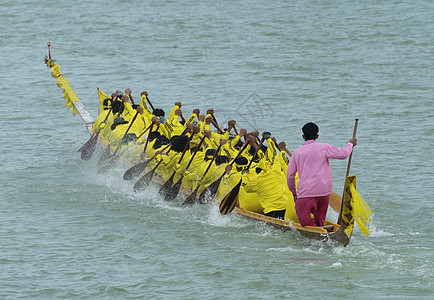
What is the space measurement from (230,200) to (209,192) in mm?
1023

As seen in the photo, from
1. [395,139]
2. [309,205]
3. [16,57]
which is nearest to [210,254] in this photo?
[309,205]

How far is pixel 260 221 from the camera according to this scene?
536 inches

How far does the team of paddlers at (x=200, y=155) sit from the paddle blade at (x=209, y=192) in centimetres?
2

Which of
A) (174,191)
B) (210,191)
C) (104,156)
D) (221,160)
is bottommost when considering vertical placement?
(174,191)

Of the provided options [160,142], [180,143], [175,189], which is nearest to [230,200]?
[175,189]

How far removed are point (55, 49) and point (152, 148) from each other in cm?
1605

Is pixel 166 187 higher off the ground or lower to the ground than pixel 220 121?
lower

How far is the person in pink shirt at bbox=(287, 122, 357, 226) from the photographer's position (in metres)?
12.1

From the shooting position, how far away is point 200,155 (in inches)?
615

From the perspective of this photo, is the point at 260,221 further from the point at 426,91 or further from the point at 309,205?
the point at 426,91

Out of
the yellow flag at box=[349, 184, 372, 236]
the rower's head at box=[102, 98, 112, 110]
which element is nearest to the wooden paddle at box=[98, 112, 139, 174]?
the rower's head at box=[102, 98, 112, 110]

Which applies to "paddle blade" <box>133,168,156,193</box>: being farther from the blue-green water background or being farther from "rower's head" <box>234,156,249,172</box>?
"rower's head" <box>234,156,249,172</box>

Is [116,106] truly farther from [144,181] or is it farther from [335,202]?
[335,202]

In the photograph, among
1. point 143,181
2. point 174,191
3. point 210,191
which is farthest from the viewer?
point 143,181
